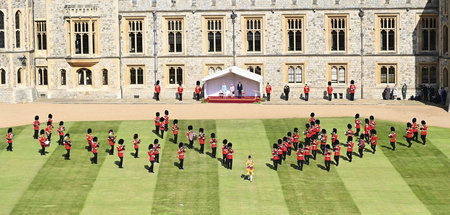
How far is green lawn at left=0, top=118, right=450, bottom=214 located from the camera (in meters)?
47.9

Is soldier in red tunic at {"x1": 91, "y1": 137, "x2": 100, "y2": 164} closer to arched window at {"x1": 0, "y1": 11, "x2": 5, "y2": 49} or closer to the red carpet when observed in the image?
the red carpet

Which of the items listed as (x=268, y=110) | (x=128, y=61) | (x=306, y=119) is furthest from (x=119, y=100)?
(x=306, y=119)

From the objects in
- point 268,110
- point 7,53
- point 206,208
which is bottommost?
point 206,208

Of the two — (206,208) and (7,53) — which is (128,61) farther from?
(206,208)

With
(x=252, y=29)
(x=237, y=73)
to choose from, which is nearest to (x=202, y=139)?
(x=237, y=73)

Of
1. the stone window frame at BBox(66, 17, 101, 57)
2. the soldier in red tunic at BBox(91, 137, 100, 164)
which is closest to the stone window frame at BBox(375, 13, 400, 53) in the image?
the stone window frame at BBox(66, 17, 101, 57)

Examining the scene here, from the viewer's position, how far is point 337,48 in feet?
269

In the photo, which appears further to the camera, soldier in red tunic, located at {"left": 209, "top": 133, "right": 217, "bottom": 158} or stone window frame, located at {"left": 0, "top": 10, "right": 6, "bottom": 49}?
stone window frame, located at {"left": 0, "top": 10, "right": 6, "bottom": 49}

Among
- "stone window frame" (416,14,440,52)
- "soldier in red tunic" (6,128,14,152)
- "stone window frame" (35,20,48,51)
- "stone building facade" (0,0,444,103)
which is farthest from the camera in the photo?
"stone window frame" (35,20,48,51)

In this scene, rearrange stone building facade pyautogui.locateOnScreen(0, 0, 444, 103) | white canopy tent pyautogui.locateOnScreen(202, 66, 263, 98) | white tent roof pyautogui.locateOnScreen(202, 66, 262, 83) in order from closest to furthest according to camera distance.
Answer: white tent roof pyautogui.locateOnScreen(202, 66, 262, 83) < white canopy tent pyautogui.locateOnScreen(202, 66, 263, 98) < stone building facade pyautogui.locateOnScreen(0, 0, 444, 103)

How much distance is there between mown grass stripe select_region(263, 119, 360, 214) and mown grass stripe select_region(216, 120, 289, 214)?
0.51 metres

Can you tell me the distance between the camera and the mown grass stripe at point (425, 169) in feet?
161

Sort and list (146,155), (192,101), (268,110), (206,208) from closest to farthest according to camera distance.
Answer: (206,208) → (146,155) → (268,110) → (192,101)

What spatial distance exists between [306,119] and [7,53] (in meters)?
29.3
